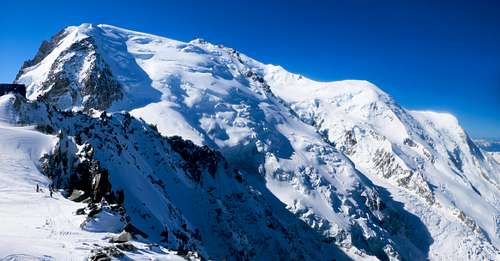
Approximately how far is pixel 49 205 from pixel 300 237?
14138cm

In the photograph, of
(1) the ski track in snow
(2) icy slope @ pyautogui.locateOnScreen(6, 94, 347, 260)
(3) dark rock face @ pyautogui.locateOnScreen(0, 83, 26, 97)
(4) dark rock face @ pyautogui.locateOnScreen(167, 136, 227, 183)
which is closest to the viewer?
(1) the ski track in snow

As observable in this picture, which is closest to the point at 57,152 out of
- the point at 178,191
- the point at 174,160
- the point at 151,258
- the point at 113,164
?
the point at 113,164

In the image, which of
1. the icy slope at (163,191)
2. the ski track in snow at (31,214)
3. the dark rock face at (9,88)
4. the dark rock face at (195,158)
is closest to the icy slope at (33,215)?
the ski track in snow at (31,214)

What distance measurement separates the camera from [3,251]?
35.8m

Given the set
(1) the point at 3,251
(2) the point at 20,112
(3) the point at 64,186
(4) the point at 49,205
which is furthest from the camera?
(2) the point at 20,112

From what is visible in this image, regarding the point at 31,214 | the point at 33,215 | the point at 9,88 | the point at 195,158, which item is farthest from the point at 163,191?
the point at 33,215

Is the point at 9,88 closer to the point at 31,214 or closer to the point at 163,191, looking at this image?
the point at 163,191

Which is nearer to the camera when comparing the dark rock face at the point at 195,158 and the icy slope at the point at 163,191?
the icy slope at the point at 163,191

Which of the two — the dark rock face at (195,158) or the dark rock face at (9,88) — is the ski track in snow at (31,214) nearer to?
the dark rock face at (9,88)

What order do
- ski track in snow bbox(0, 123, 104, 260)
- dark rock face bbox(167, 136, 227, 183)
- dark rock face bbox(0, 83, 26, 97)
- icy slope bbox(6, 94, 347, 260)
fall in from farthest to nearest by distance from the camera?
1. dark rock face bbox(167, 136, 227, 183)
2. dark rock face bbox(0, 83, 26, 97)
3. icy slope bbox(6, 94, 347, 260)
4. ski track in snow bbox(0, 123, 104, 260)

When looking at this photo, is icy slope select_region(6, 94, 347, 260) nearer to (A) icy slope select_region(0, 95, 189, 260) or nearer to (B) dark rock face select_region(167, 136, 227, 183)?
(B) dark rock face select_region(167, 136, 227, 183)

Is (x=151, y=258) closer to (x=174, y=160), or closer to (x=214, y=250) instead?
(x=214, y=250)

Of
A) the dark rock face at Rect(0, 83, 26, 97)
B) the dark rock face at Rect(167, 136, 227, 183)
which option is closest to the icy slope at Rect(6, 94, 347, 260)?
the dark rock face at Rect(167, 136, 227, 183)

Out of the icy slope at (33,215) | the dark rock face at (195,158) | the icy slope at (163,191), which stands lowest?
the icy slope at (33,215)
